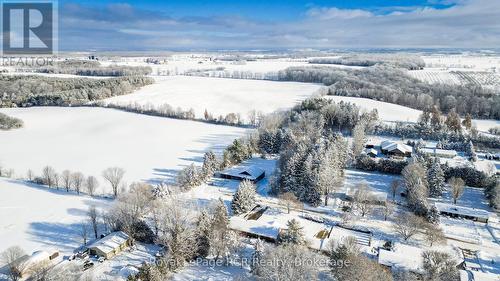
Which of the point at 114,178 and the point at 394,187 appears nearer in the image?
the point at 394,187

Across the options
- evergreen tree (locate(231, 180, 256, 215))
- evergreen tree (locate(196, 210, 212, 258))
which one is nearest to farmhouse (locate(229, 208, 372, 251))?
evergreen tree (locate(231, 180, 256, 215))

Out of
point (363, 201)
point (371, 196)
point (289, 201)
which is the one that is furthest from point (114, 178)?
point (371, 196)

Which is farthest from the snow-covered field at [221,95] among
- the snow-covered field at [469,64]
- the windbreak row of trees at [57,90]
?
the snow-covered field at [469,64]

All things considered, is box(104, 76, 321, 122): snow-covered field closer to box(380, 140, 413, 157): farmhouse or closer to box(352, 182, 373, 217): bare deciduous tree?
box(380, 140, 413, 157): farmhouse

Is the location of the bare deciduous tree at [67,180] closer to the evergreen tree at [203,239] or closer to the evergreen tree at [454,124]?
the evergreen tree at [203,239]

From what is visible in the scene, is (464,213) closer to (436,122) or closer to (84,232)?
(436,122)
